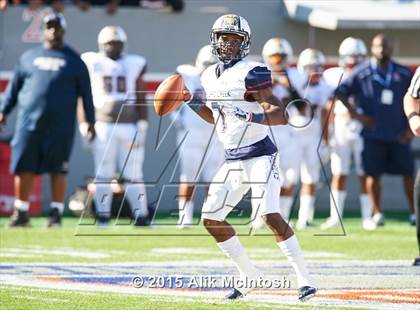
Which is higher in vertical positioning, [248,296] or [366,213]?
[248,296]

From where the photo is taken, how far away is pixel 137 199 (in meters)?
12.3

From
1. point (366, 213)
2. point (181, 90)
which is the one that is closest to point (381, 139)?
point (366, 213)

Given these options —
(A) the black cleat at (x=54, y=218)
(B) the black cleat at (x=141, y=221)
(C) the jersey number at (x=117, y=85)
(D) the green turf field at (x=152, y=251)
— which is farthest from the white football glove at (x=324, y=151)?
(A) the black cleat at (x=54, y=218)

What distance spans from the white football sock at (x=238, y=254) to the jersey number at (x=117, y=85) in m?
5.07

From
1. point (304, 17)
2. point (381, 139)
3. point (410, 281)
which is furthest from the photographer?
point (304, 17)

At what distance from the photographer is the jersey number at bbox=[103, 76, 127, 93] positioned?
39.9ft

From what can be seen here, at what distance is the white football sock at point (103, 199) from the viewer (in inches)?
472

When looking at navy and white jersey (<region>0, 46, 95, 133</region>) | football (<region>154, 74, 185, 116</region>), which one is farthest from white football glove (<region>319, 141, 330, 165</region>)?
football (<region>154, 74, 185, 116</region>)

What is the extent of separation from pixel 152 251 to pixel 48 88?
244 cm

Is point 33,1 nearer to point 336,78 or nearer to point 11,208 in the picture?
point 11,208

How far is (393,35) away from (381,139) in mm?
2780

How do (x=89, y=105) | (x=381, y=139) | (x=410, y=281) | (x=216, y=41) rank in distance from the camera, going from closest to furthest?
(x=216, y=41) < (x=410, y=281) < (x=89, y=105) < (x=381, y=139)

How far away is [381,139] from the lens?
12516mm

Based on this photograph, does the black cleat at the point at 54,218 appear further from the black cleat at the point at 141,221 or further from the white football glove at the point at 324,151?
the white football glove at the point at 324,151
